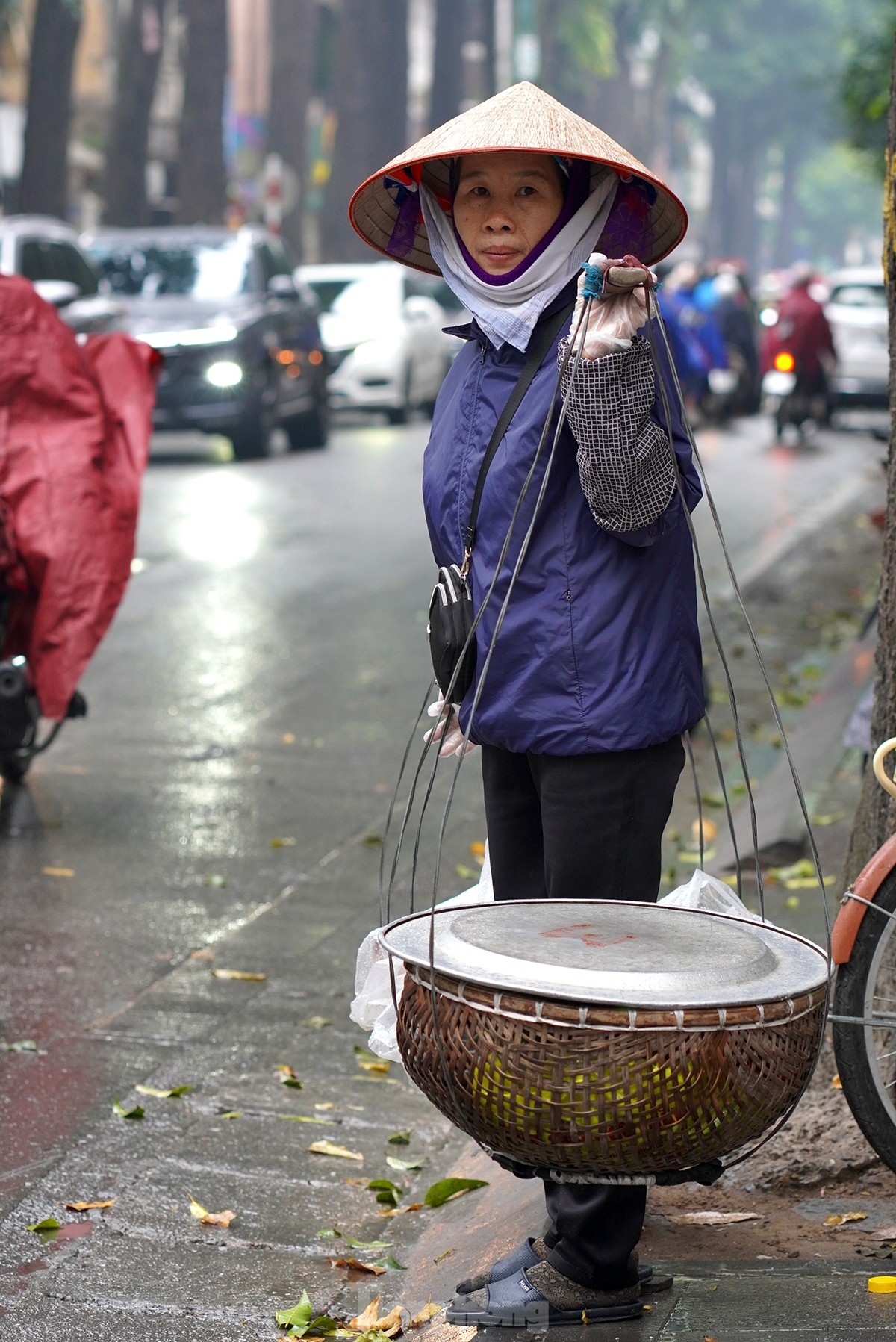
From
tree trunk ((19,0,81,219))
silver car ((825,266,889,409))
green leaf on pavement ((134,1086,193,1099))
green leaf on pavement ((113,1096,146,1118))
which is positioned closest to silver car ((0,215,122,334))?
tree trunk ((19,0,81,219))

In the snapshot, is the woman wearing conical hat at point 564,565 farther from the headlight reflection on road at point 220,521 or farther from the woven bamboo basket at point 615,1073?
the headlight reflection on road at point 220,521

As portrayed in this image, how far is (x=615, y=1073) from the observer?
8.53 ft

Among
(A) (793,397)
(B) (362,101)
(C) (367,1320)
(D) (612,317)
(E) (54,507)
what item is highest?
(B) (362,101)

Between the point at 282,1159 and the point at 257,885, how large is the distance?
6.62 feet

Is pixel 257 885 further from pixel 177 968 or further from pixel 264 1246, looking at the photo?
pixel 264 1246

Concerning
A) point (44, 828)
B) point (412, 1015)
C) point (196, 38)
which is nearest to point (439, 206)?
point (412, 1015)

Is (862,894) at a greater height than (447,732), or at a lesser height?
lesser

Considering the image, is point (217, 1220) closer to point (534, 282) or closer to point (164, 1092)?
point (164, 1092)

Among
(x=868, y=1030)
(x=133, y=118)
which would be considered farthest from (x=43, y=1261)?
(x=133, y=118)

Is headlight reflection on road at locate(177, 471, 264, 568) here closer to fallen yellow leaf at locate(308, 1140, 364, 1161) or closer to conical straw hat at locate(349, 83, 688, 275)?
fallen yellow leaf at locate(308, 1140, 364, 1161)

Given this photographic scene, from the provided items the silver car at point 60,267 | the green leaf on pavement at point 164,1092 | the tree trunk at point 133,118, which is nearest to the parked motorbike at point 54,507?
the green leaf on pavement at point 164,1092

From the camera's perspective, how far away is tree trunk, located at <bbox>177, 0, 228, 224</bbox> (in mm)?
27453

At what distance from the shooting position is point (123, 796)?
7055mm

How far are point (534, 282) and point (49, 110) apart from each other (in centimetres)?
2208
